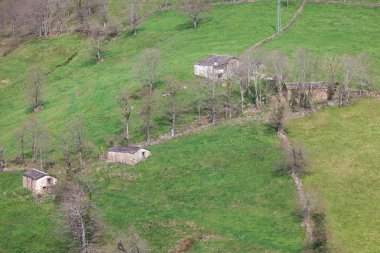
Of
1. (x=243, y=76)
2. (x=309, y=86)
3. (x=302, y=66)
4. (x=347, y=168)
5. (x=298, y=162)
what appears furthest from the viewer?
(x=243, y=76)

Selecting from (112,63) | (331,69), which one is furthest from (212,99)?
(112,63)

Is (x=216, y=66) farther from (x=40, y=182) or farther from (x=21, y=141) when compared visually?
(x=40, y=182)

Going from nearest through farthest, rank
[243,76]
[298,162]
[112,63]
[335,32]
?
[298,162] < [243,76] < [335,32] < [112,63]

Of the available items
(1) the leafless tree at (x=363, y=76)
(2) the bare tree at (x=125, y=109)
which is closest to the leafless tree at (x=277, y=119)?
(1) the leafless tree at (x=363, y=76)

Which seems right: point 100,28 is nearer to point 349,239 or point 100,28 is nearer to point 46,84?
point 46,84

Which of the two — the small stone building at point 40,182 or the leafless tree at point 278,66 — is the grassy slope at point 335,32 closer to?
the leafless tree at point 278,66

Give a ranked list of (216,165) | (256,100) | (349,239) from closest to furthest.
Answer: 1. (349,239)
2. (216,165)
3. (256,100)

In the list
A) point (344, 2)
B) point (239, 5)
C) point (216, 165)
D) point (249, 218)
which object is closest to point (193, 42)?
point (239, 5)

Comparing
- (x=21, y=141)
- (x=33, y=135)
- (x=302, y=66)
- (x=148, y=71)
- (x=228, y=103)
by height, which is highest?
(x=302, y=66)
